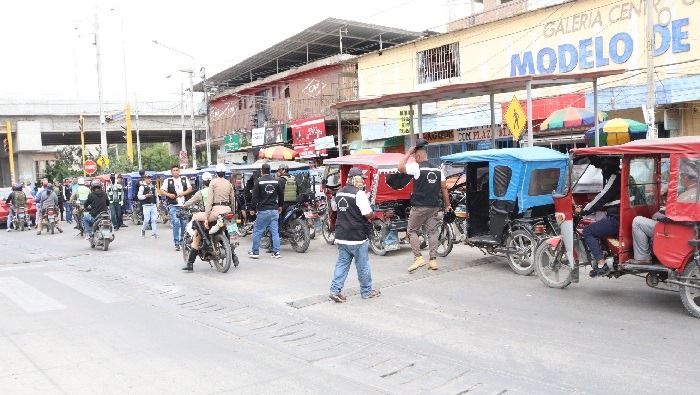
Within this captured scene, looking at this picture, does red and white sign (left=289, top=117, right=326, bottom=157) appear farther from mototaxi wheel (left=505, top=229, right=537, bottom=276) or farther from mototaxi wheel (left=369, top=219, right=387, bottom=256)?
mototaxi wheel (left=505, top=229, right=537, bottom=276)

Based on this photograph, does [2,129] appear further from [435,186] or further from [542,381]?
[542,381]

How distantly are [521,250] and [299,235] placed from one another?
5243 millimetres

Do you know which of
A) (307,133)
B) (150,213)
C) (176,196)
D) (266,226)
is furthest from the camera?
(307,133)

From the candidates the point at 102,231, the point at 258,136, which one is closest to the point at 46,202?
the point at 102,231

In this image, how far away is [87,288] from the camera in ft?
32.6

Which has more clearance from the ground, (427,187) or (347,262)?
(427,187)

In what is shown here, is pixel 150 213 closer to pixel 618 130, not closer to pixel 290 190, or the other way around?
pixel 290 190

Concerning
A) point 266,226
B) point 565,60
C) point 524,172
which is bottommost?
point 266,226

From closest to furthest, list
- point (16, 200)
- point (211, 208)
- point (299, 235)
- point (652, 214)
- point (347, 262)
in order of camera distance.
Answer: point (652, 214) < point (347, 262) < point (211, 208) < point (299, 235) < point (16, 200)

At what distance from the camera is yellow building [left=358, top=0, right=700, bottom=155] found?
1677cm

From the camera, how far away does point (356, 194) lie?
8.17m

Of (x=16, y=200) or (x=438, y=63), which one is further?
(x=438, y=63)

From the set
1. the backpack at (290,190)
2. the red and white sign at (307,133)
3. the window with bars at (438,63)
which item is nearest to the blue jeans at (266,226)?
the backpack at (290,190)

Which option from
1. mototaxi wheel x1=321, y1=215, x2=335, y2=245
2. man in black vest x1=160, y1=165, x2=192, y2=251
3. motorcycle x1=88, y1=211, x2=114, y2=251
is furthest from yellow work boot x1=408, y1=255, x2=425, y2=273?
motorcycle x1=88, y1=211, x2=114, y2=251
